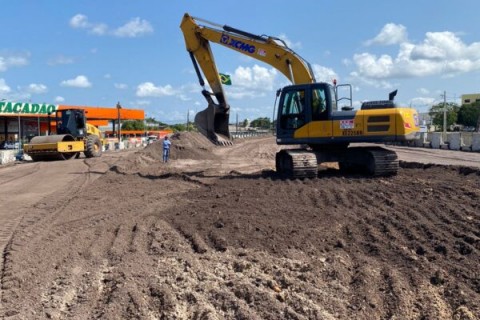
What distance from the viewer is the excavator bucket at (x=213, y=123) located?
16.9 meters

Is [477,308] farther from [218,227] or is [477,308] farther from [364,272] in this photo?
[218,227]

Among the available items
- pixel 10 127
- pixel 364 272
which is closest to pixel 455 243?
pixel 364 272

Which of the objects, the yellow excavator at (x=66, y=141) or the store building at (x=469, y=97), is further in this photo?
the store building at (x=469, y=97)

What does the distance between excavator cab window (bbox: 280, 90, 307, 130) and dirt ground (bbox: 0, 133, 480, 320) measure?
227 cm

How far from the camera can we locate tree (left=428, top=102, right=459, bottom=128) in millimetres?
104938

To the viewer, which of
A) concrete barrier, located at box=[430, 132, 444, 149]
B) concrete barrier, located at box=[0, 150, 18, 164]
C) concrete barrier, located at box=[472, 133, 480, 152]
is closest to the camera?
concrete barrier, located at box=[0, 150, 18, 164]

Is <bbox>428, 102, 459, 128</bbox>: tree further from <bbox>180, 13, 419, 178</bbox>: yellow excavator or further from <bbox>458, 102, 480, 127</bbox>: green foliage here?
<bbox>180, 13, 419, 178</bbox>: yellow excavator

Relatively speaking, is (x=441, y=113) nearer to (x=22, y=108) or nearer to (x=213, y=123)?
(x=22, y=108)

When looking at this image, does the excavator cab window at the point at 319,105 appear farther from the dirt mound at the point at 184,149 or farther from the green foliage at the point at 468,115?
the green foliage at the point at 468,115

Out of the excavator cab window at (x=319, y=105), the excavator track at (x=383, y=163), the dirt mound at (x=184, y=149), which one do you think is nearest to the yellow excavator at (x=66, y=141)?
the dirt mound at (x=184, y=149)

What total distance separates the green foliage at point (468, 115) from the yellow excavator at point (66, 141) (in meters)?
92.6

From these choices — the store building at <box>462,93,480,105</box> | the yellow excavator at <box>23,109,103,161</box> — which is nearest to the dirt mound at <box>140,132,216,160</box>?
the yellow excavator at <box>23,109,103,161</box>

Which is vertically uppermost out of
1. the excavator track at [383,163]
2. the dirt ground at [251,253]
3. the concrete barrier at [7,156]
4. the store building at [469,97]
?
the store building at [469,97]

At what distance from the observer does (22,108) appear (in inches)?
2213
